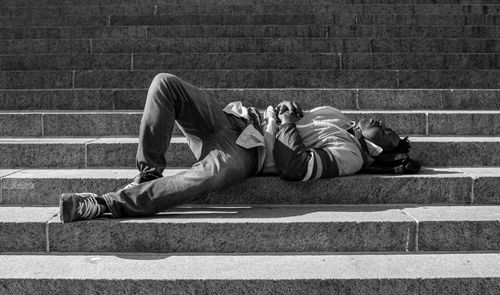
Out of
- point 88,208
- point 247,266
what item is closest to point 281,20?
Answer: point 88,208

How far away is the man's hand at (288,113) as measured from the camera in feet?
13.4

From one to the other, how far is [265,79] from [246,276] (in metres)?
3.37

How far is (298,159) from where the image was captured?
150 inches

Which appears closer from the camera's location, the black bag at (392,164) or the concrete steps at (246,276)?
the concrete steps at (246,276)

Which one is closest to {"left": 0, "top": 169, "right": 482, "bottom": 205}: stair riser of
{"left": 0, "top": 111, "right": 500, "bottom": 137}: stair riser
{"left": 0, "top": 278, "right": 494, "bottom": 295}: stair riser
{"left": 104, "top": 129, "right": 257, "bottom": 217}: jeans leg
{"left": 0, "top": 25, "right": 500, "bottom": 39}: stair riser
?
{"left": 104, "top": 129, "right": 257, "bottom": 217}: jeans leg

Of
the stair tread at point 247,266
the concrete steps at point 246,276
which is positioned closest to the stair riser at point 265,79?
the stair tread at point 247,266

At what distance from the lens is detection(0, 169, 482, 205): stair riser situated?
396 centimetres

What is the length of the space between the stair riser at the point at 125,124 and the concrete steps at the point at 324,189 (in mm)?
1032

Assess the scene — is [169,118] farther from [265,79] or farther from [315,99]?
[265,79]

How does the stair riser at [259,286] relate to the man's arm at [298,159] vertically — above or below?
below

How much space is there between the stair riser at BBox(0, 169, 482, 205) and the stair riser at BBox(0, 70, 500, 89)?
7.66 ft

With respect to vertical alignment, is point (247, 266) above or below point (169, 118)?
below

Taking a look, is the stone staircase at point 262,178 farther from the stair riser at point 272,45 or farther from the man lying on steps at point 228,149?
the man lying on steps at point 228,149

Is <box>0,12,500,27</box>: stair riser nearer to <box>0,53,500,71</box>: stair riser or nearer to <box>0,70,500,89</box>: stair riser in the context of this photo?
<box>0,53,500,71</box>: stair riser
